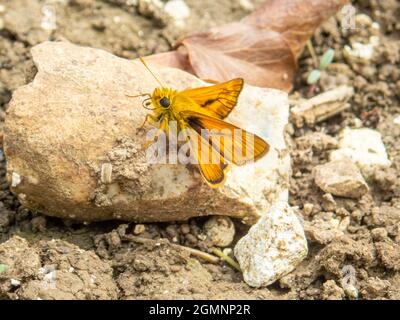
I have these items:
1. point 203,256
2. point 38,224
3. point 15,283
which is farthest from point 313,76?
point 15,283

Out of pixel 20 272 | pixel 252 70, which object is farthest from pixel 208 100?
pixel 20 272

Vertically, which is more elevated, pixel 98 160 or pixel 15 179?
pixel 98 160

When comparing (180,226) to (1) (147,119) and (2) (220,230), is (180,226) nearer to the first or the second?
(2) (220,230)

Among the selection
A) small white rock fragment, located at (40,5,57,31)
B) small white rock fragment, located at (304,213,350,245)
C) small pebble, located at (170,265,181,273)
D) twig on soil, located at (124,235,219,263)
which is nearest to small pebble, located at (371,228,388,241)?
small white rock fragment, located at (304,213,350,245)

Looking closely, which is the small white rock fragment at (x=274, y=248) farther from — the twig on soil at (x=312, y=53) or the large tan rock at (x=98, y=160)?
the twig on soil at (x=312, y=53)

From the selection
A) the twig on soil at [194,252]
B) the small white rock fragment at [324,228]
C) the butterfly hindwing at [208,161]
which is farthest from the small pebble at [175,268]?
the small white rock fragment at [324,228]

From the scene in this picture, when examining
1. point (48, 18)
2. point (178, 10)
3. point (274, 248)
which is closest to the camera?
point (274, 248)
